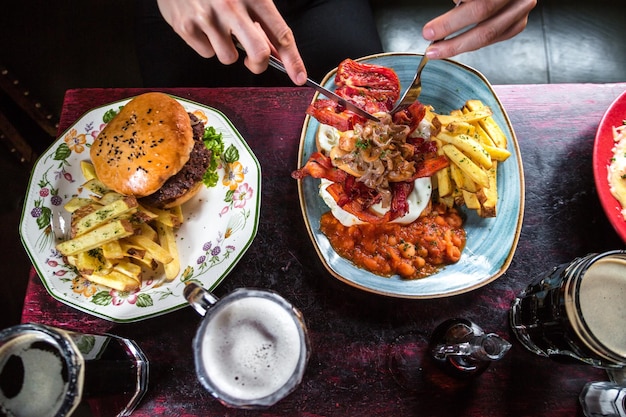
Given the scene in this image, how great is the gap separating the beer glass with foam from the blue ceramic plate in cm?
38

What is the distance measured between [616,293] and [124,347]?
1.83m

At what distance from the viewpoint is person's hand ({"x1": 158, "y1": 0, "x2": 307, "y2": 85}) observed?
5.07ft

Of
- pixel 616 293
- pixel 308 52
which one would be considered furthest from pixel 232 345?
pixel 308 52

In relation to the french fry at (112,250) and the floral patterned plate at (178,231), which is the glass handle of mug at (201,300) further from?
the french fry at (112,250)

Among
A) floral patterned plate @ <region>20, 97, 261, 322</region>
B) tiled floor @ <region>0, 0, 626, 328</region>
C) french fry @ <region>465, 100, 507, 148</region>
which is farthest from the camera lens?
tiled floor @ <region>0, 0, 626, 328</region>

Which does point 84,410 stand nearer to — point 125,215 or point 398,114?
point 125,215

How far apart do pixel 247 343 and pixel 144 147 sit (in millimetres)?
860

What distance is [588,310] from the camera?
1.69 metres

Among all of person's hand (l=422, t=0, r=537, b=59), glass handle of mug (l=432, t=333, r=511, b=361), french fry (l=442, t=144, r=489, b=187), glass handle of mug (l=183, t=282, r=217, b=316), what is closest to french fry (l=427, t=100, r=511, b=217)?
french fry (l=442, t=144, r=489, b=187)

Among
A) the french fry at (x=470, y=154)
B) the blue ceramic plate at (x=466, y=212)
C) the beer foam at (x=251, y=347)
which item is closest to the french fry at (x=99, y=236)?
the beer foam at (x=251, y=347)

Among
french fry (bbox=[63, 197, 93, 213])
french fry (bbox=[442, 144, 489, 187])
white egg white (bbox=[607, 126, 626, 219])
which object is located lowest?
white egg white (bbox=[607, 126, 626, 219])

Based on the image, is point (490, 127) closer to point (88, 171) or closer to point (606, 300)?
point (606, 300)

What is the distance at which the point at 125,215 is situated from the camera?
1.87m

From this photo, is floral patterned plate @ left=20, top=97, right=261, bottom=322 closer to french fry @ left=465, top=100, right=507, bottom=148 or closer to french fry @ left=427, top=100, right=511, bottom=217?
french fry @ left=427, top=100, right=511, bottom=217
